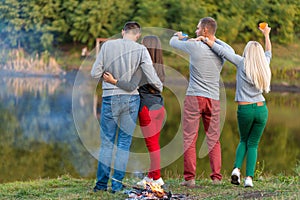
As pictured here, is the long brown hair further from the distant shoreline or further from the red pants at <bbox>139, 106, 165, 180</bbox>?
the distant shoreline

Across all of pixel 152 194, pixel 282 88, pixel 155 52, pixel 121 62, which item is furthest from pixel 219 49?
pixel 282 88

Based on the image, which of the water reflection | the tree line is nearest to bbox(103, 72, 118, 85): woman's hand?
the water reflection

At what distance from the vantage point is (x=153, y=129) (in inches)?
231

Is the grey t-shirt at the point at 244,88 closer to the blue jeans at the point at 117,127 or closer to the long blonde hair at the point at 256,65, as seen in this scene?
the long blonde hair at the point at 256,65

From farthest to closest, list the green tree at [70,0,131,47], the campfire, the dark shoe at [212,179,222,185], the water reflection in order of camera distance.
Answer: the green tree at [70,0,131,47], the water reflection, the dark shoe at [212,179,222,185], the campfire

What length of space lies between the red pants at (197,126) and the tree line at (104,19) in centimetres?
2409

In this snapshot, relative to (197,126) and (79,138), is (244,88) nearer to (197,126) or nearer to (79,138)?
(197,126)

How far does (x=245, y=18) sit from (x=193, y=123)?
92.7 feet

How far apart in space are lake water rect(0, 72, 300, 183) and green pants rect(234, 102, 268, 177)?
82cm

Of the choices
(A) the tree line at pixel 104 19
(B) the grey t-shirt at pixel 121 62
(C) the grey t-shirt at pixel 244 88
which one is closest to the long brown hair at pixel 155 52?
(B) the grey t-shirt at pixel 121 62

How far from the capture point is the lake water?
8.90m

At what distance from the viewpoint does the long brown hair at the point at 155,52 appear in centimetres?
575

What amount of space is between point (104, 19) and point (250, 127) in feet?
85.7

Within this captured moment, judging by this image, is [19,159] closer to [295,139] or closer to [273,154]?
[273,154]
